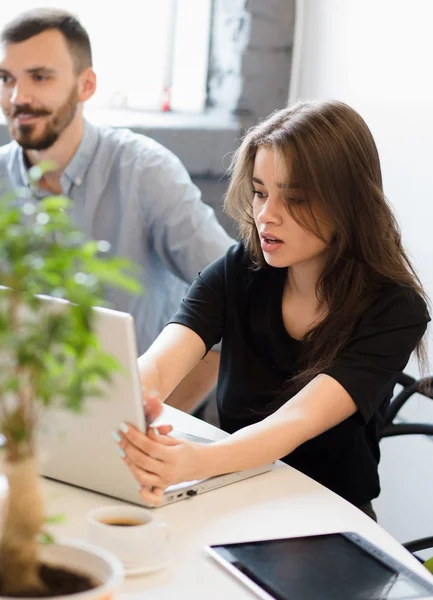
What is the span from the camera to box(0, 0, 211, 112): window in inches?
120

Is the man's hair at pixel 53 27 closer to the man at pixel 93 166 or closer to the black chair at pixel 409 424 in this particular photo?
the man at pixel 93 166

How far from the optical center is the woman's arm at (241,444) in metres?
1.22

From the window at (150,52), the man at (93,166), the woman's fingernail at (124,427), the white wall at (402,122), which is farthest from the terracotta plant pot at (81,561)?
the window at (150,52)

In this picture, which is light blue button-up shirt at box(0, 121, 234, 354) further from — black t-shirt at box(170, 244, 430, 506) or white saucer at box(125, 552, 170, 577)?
white saucer at box(125, 552, 170, 577)

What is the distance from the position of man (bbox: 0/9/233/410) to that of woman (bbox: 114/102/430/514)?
1.61 ft

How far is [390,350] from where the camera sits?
5.13ft

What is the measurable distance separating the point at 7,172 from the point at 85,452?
135 centimetres

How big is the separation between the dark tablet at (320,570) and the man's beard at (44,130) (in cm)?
145

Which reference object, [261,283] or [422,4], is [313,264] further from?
[422,4]

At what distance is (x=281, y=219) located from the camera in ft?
5.21

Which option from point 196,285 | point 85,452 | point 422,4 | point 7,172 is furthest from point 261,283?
point 422,4

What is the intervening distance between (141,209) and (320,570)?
1375 millimetres

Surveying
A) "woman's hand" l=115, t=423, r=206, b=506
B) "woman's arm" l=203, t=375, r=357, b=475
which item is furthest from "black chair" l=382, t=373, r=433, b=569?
"woman's hand" l=115, t=423, r=206, b=506

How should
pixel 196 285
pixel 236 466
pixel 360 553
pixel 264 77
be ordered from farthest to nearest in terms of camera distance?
1. pixel 264 77
2. pixel 196 285
3. pixel 236 466
4. pixel 360 553
